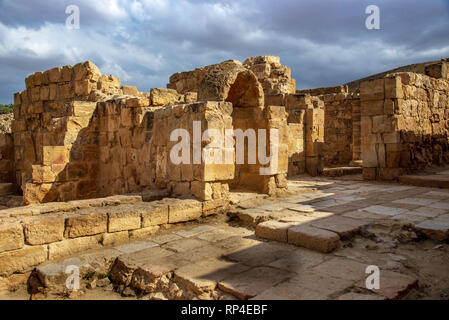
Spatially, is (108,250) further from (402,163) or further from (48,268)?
(402,163)

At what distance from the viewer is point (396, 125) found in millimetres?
9047

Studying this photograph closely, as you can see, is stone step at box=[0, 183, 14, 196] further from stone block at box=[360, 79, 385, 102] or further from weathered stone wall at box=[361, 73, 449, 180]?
stone block at box=[360, 79, 385, 102]

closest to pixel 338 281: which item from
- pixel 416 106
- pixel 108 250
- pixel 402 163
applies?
pixel 108 250

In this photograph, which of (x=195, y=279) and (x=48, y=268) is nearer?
(x=195, y=279)

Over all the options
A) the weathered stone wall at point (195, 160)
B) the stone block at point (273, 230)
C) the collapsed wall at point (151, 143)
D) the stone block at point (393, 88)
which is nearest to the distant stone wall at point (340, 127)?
the stone block at point (393, 88)

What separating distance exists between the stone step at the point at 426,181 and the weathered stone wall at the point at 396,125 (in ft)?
1.21

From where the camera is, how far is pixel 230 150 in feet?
18.1

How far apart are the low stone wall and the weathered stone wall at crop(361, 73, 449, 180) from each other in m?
5.83

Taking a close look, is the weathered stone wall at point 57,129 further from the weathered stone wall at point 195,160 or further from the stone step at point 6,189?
the weathered stone wall at point 195,160

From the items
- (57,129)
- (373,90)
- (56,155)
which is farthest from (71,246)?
(373,90)

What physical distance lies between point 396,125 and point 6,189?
1126 centimetres

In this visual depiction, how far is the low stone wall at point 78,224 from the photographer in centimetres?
353

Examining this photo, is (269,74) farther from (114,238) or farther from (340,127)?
(114,238)
